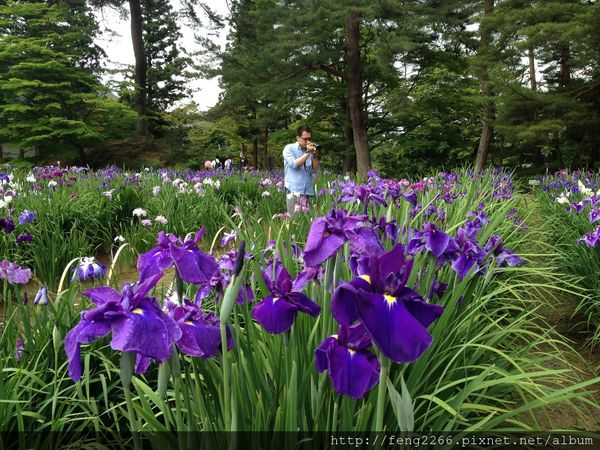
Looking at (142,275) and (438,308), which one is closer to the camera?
(438,308)

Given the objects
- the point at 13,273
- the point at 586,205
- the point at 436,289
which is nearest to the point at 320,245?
the point at 436,289

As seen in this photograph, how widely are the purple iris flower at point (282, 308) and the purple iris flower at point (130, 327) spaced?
0.87ft

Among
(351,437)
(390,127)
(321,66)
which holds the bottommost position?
(351,437)

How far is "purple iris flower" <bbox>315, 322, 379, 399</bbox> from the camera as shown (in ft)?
3.01

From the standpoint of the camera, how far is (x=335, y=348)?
0.94 meters

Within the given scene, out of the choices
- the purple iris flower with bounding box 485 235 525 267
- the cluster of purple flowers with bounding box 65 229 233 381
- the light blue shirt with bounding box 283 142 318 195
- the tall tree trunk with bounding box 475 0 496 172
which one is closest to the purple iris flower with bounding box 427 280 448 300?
the purple iris flower with bounding box 485 235 525 267

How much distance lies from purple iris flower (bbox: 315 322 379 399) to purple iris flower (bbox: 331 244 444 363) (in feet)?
0.42

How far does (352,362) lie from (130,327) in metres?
0.45

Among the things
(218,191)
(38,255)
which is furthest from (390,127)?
(38,255)

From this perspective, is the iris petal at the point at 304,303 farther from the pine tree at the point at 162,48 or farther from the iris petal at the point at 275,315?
the pine tree at the point at 162,48

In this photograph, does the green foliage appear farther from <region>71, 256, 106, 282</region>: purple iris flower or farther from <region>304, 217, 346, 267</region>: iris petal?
<region>304, 217, 346, 267</region>: iris petal

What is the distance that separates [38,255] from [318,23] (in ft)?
28.7

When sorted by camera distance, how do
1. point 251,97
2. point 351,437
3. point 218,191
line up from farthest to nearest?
point 251,97 < point 218,191 < point 351,437

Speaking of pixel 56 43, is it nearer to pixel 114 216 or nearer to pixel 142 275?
pixel 114 216
